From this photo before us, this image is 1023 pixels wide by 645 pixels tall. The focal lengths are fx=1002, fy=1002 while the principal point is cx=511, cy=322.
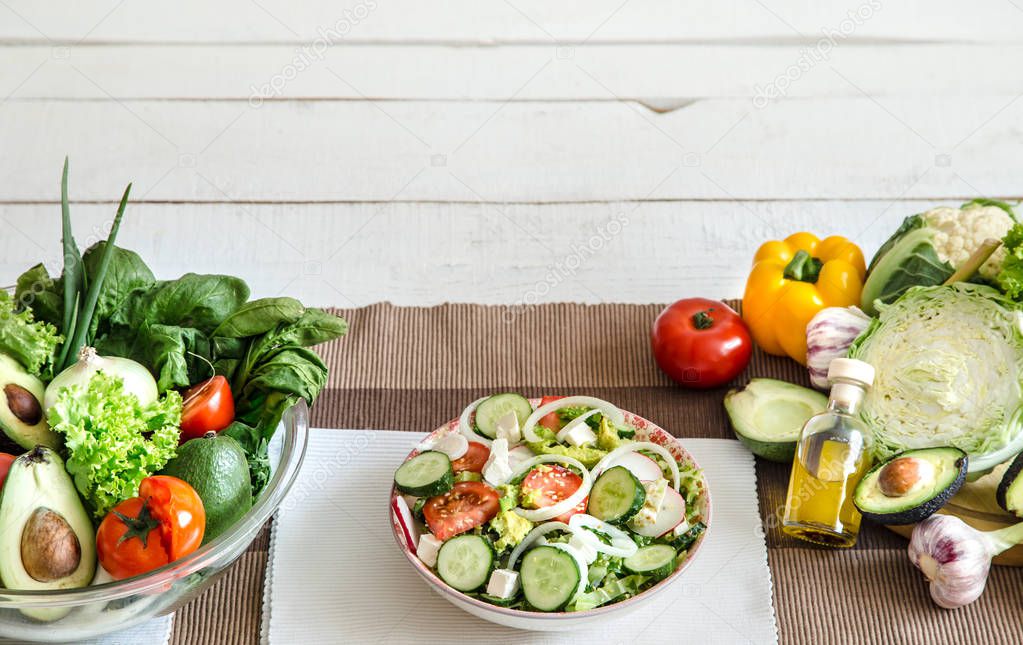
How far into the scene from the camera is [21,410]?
4.91 ft

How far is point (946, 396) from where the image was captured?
1.70 meters

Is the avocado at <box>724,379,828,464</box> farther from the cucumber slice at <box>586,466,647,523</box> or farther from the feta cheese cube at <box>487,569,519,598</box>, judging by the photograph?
the feta cheese cube at <box>487,569,519,598</box>

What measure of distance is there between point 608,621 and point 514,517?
222 millimetres

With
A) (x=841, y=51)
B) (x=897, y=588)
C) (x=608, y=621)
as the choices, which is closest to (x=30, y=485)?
(x=608, y=621)

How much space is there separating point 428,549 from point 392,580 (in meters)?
0.16

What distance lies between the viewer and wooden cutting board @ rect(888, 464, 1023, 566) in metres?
1.69

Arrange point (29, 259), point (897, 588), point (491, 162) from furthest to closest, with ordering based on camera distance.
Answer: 1. point (491, 162)
2. point (29, 259)
3. point (897, 588)

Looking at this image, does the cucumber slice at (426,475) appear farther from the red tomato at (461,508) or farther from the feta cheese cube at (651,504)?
Result: the feta cheese cube at (651,504)

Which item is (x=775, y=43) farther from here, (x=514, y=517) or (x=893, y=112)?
(x=514, y=517)

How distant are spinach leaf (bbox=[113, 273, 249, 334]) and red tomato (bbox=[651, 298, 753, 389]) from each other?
84cm

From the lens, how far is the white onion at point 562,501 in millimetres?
1548
